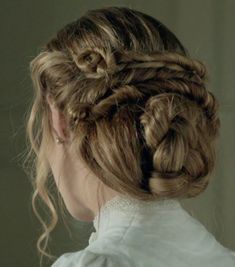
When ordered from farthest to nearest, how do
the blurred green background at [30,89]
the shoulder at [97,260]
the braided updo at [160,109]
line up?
the blurred green background at [30,89] → the braided updo at [160,109] → the shoulder at [97,260]

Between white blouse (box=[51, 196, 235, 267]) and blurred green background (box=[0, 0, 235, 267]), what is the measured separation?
855 millimetres

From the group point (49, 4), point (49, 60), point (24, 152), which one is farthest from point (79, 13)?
point (49, 60)

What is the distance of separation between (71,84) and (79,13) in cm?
87

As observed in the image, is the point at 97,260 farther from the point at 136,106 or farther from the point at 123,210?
the point at 136,106

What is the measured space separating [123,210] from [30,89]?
3.07 feet

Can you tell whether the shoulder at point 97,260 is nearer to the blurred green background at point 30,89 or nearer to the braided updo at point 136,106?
the braided updo at point 136,106

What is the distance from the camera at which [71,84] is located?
0.79 metres

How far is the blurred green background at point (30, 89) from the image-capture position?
160cm

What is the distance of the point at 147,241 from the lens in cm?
71

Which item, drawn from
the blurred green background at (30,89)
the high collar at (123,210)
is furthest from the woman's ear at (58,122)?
the blurred green background at (30,89)

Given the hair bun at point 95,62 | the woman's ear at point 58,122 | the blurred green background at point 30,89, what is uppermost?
the hair bun at point 95,62

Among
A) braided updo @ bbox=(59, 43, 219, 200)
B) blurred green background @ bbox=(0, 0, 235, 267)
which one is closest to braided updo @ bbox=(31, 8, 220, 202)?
braided updo @ bbox=(59, 43, 219, 200)

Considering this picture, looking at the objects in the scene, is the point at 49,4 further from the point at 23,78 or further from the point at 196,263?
the point at 196,263

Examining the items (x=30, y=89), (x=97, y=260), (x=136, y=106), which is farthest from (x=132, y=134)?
(x=30, y=89)
